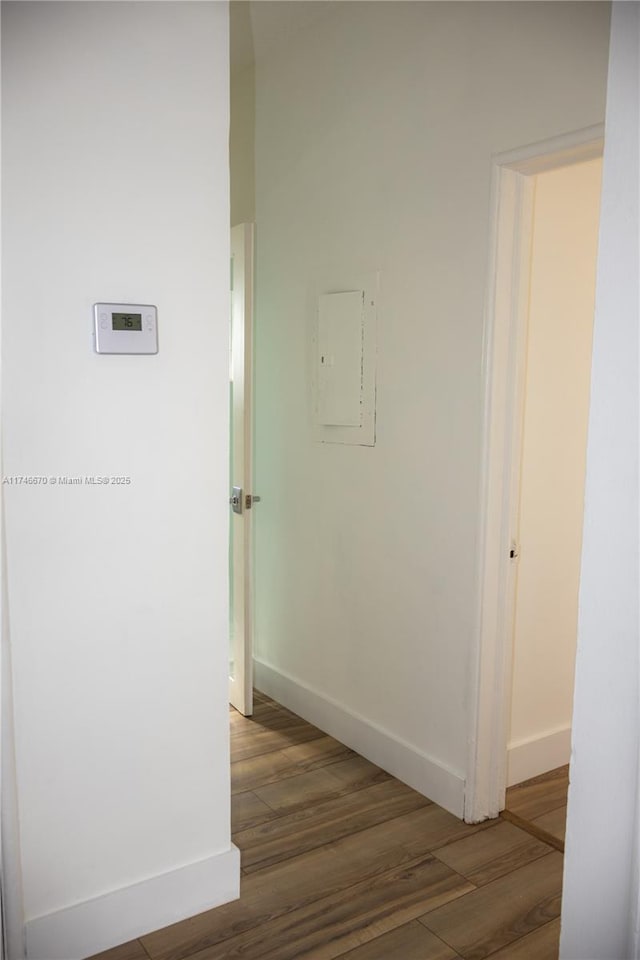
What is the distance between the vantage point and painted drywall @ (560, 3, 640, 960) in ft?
2.94

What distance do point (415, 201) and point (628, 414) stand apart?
2004 mm

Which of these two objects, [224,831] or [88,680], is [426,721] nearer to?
[224,831]

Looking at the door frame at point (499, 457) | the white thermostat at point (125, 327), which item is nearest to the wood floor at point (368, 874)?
the door frame at point (499, 457)

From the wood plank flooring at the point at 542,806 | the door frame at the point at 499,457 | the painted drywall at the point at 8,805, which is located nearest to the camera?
the painted drywall at the point at 8,805

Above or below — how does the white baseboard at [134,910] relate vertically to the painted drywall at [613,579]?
below

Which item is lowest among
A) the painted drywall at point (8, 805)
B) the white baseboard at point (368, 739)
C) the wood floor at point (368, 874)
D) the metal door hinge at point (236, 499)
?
the wood floor at point (368, 874)

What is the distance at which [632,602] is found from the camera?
0.90 metres

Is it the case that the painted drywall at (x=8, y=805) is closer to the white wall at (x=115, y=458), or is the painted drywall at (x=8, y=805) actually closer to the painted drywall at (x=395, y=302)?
the white wall at (x=115, y=458)

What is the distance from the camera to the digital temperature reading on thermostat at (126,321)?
1878mm

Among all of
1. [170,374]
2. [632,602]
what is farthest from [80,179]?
[632,602]

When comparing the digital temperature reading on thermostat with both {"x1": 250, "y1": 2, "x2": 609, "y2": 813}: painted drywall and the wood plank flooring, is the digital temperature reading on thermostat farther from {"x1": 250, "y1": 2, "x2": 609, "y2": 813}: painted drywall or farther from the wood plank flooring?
the wood plank flooring

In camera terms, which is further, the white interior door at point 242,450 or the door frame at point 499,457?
the white interior door at point 242,450

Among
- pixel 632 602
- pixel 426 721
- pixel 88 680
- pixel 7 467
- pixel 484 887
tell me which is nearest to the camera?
pixel 632 602

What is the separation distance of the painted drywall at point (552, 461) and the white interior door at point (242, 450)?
3.75 feet
